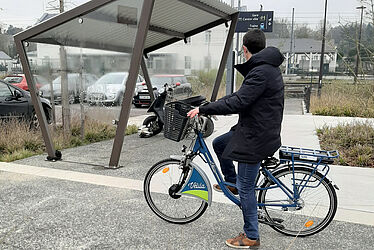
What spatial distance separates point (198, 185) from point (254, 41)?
4.68ft

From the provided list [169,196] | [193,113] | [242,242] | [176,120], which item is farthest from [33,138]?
[242,242]

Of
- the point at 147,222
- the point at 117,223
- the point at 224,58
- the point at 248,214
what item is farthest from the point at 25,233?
the point at 224,58

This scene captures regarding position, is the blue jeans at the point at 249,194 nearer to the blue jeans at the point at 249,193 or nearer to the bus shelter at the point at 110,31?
the blue jeans at the point at 249,193

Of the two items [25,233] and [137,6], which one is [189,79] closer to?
[137,6]

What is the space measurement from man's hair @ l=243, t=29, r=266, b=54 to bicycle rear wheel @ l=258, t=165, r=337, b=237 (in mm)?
1095

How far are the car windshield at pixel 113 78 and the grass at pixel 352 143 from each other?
389cm

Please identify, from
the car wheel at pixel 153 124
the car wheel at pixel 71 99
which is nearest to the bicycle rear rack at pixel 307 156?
the car wheel at pixel 71 99

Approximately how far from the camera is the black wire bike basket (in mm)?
3281

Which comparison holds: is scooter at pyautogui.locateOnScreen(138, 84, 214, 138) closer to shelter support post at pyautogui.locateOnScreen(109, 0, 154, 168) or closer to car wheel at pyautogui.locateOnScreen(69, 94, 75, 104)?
car wheel at pyautogui.locateOnScreen(69, 94, 75, 104)

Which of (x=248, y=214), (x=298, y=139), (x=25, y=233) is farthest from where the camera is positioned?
(x=298, y=139)

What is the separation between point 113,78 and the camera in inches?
255

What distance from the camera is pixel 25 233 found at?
3510 mm

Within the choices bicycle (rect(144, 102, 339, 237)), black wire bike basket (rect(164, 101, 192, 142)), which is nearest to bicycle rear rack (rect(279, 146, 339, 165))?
bicycle (rect(144, 102, 339, 237))

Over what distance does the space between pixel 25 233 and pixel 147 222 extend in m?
1.18
